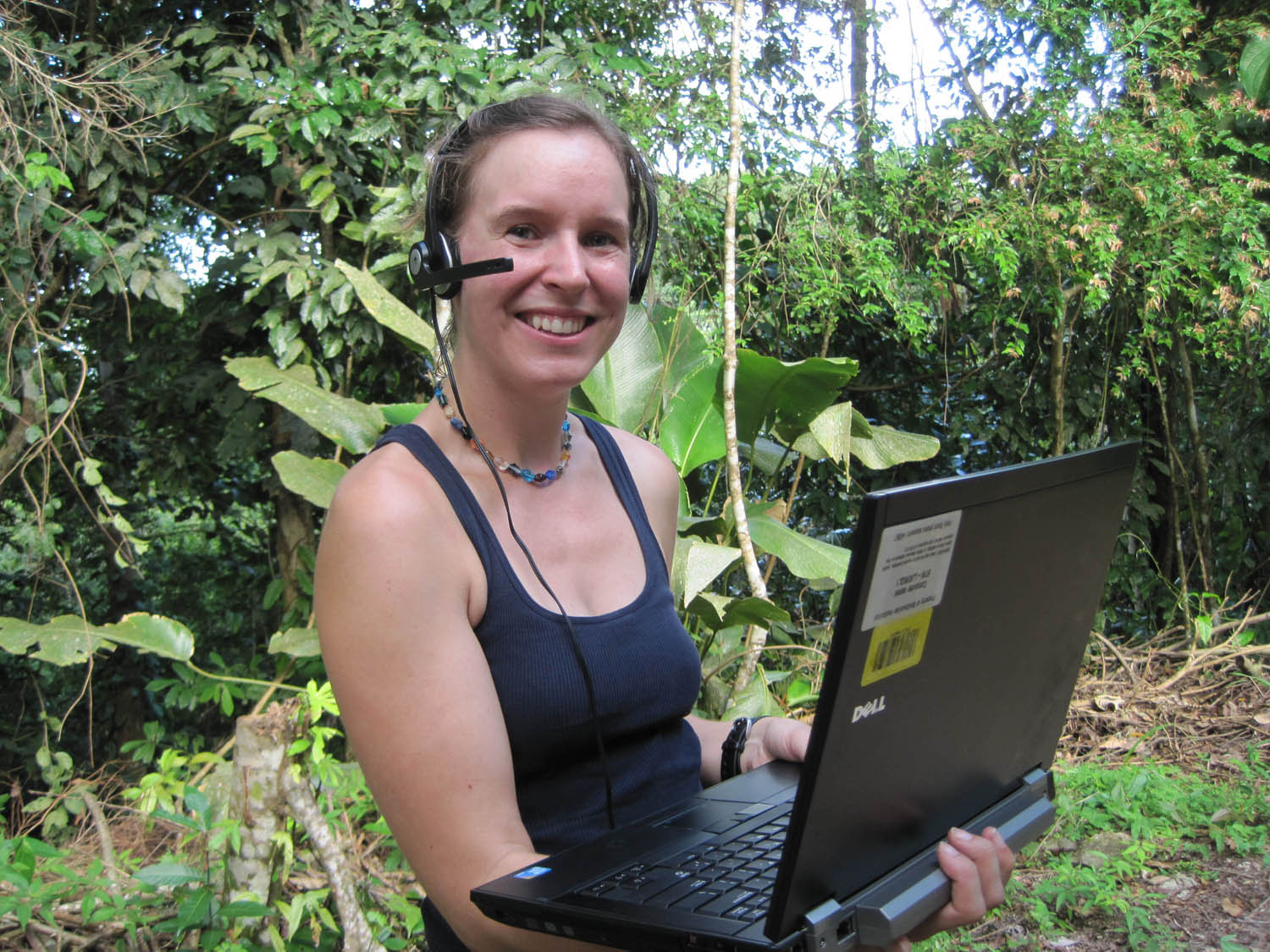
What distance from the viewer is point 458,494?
1.33 metres

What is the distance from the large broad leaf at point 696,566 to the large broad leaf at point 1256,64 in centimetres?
295

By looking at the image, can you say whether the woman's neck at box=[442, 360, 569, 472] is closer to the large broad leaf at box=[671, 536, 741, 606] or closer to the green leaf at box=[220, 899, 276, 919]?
the green leaf at box=[220, 899, 276, 919]

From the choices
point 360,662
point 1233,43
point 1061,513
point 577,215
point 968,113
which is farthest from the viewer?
point 968,113

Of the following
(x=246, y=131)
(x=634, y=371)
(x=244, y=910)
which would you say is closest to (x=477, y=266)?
(x=244, y=910)

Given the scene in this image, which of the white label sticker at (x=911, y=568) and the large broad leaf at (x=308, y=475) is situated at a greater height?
the white label sticker at (x=911, y=568)

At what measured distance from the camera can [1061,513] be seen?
1.06 meters

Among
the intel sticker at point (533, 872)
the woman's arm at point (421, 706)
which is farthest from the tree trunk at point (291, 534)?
the intel sticker at point (533, 872)

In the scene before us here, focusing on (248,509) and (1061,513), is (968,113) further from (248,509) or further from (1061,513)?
(1061,513)

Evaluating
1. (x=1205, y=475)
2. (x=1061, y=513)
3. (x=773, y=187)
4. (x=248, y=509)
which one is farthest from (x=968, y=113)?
(x=1061, y=513)

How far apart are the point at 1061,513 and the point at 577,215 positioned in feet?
2.34

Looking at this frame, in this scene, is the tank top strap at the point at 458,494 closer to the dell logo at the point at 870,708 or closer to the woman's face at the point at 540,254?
the woman's face at the point at 540,254

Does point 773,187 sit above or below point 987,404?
above

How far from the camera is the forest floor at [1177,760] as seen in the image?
272 centimetres

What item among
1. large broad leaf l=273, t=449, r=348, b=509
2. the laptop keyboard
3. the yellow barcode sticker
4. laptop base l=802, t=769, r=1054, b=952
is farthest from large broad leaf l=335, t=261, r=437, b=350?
the yellow barcode sticker
